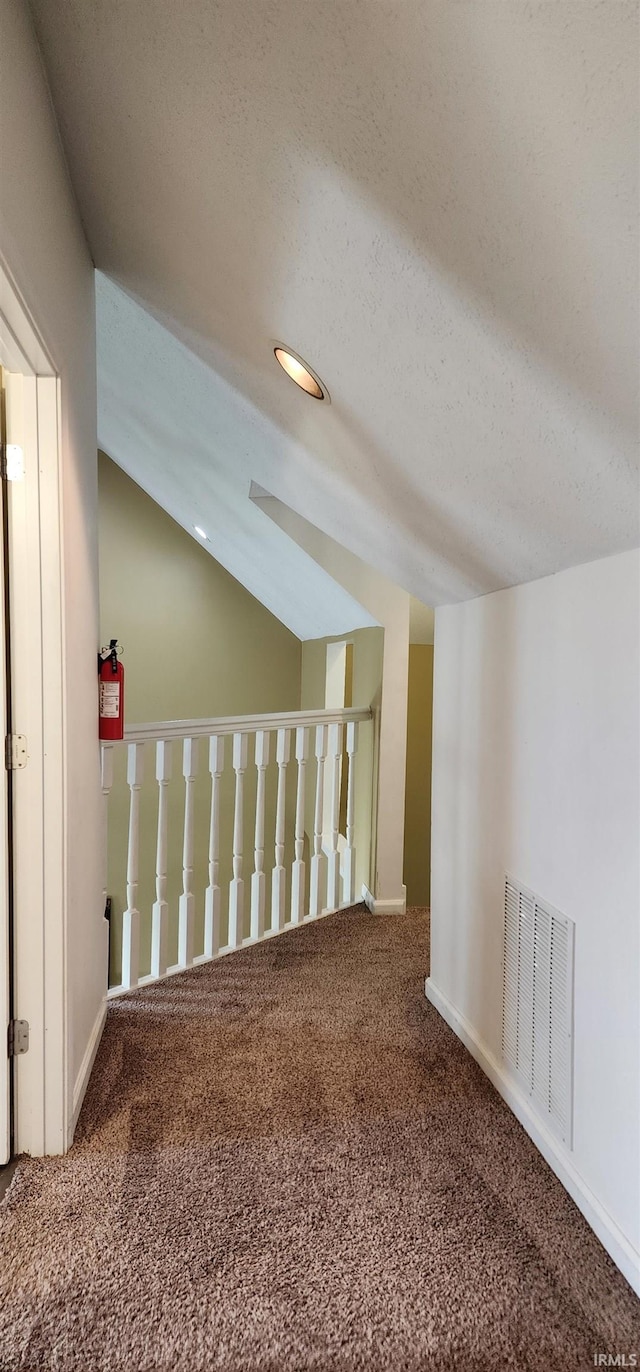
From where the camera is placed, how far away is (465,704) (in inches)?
88.9

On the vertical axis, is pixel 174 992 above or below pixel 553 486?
below

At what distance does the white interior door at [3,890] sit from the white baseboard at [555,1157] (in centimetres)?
119

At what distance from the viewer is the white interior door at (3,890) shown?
165 cm

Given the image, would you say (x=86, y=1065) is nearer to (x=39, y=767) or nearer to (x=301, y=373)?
(x=39, y=767)

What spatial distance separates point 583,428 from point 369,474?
0.85m

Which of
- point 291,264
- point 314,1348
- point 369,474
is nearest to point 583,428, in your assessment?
point 291,264

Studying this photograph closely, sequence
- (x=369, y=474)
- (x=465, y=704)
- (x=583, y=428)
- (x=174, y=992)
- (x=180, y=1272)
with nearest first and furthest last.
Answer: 1. (x=583, y=428)
2. (x=180, y=1272)
3. (x=369, y=474)
4. (x=465, y=704)
5. (x=174, y=992)

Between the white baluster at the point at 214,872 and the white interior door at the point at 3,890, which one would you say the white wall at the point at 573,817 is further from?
the white interior door at the point at 3,890

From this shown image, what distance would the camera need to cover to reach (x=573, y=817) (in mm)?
1576

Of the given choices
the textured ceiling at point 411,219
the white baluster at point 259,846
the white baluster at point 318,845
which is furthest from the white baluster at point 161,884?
the textured ceiling at point 411,219

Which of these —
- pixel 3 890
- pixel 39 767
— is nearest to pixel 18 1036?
pixel 3 890

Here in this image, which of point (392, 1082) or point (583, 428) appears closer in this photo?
point (583, 428)

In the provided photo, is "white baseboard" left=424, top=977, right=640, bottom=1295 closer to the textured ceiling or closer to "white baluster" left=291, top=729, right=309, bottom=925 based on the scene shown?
"white baluster" left=291, top=729, right=309, bottom=925

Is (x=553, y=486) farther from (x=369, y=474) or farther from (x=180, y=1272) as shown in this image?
(x=180, y=1272)
